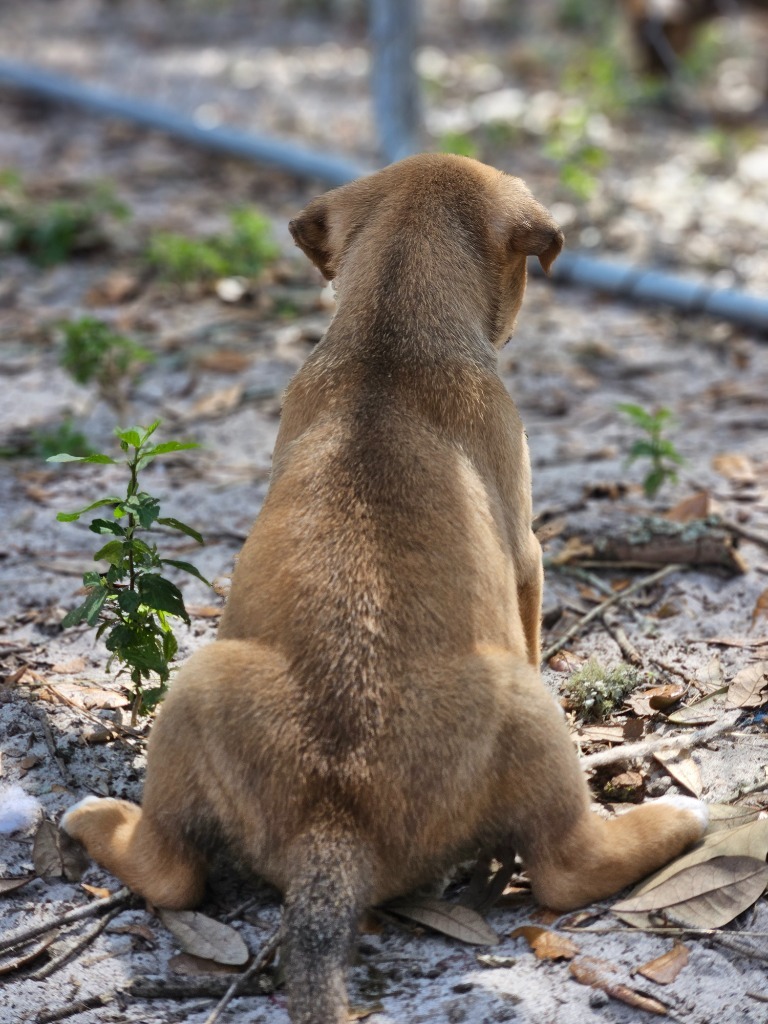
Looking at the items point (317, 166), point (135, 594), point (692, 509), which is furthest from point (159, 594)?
point (317, 166)

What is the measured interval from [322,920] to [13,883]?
95 cm

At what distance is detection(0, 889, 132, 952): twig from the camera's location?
10.1ft

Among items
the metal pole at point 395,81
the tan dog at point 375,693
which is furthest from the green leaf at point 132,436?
the metal pole at point 395,81

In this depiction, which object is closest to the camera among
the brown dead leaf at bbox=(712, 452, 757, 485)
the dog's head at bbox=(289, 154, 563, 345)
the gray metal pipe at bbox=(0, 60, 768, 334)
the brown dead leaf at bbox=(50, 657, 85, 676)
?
the dog's head at bbox=(289, 154, 563, 345)

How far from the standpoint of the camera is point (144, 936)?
3.13 meters

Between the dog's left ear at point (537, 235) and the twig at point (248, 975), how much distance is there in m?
1.90

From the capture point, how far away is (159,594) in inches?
141

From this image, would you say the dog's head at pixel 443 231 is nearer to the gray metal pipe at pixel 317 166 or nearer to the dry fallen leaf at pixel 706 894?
the dry fallen leaf at pixel 706 894

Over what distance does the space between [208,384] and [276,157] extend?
3.43 metres

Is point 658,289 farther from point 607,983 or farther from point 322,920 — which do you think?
point 322,920

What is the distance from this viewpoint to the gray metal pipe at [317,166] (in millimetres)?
6953

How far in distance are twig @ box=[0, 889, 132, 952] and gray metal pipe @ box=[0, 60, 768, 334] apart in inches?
188

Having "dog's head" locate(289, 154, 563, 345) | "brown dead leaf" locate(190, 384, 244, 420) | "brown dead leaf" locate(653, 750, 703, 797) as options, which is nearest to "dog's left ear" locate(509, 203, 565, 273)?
"dog's head" locate(289, 154, 563, 345)

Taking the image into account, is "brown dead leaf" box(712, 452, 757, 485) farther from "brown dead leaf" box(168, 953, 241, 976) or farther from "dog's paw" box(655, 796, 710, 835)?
"brown dead leaf" box(168, 953, 241, 976)
